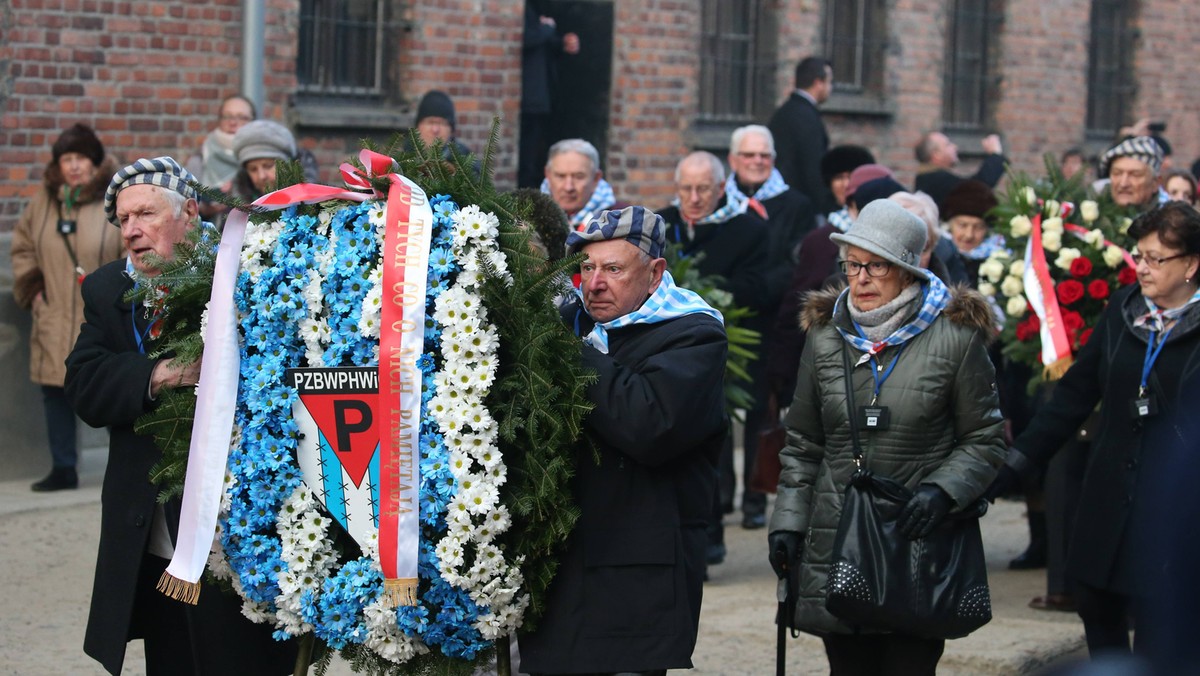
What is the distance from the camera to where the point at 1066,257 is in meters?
7.98

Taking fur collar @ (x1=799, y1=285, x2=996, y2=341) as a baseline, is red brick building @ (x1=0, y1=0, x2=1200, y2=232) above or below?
above

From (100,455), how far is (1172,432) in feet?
22.2

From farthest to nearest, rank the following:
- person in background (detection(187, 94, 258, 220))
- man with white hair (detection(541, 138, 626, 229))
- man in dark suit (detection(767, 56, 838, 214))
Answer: man in dark suit (detection(767, 56, 838, 214))
person in background (detection(187, 94, 258, 220))
man with white hair (detection(541, 138, 626, 229))

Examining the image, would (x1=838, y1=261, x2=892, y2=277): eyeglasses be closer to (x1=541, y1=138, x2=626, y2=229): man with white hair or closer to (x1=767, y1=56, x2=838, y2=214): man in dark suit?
(x1=541, y1=138, x2=626, y2=229): man with white hair

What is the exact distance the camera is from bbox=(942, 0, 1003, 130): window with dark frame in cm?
1658

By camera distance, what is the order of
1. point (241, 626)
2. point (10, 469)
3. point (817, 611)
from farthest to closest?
point (10, 469) → point (817, 611) → point (241, 626)

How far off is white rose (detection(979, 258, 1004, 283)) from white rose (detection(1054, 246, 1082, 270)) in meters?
0.33

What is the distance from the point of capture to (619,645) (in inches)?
176

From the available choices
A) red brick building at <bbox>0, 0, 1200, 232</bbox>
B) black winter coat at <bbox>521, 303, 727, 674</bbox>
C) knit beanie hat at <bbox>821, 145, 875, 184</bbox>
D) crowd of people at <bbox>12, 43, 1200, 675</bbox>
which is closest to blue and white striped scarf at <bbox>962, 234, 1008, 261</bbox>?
knit beanie hat at <bbox>821, 145, 875, 184</bbox>

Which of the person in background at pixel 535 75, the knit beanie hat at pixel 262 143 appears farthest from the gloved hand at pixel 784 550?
the person in background at pixel 535 75

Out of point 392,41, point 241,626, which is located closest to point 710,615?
point 241,626

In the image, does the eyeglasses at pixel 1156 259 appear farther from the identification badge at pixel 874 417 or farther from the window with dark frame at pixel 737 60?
the window with dark frame at pixel 737 60

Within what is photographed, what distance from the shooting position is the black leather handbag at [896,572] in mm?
4996

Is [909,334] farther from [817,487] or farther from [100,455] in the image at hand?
[100,455]
